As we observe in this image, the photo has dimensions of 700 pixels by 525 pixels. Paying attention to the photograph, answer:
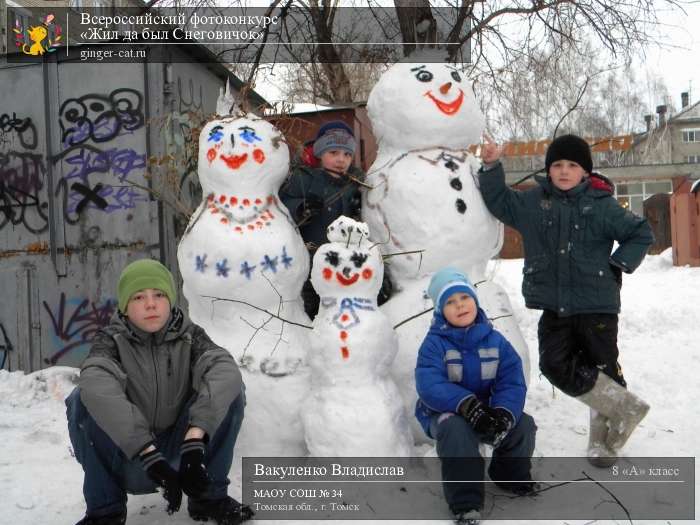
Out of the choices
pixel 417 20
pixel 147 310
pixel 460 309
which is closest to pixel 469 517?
pixel 460 309

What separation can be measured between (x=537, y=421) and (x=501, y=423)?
1545 millimetres

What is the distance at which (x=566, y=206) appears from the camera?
320cm

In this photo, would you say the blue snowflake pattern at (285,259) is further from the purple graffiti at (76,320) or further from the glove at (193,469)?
the purple graffiti at (76,320)

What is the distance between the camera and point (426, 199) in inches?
129

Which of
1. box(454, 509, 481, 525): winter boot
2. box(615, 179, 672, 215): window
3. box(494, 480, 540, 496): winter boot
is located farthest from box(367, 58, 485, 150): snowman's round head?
box(615, 179, 672, 215): window

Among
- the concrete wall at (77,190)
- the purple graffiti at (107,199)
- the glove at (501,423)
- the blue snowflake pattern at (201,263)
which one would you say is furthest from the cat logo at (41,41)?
the glove at (501,423)

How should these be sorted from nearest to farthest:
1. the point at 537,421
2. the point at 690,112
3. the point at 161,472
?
the point at 161,472, the point at 537,421, the point at 690,112

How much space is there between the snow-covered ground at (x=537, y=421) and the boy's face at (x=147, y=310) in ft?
2.46

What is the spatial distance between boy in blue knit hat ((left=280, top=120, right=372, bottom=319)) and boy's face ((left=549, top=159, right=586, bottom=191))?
100 centimetres

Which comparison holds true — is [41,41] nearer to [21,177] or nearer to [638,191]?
[21,177]

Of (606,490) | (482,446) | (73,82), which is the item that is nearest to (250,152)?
(482,446)

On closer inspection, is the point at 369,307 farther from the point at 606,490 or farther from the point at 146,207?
the point at 146,207

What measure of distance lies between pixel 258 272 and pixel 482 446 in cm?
129

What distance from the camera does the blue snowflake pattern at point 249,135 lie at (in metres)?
3.24
